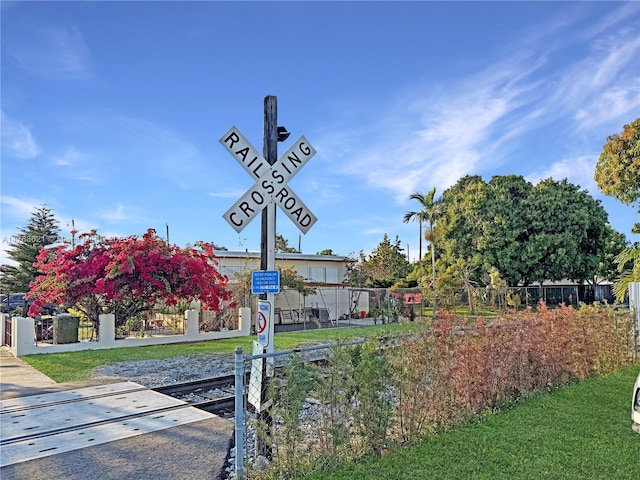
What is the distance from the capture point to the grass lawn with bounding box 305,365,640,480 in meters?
4.01

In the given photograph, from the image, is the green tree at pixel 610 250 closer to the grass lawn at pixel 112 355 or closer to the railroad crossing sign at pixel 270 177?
the grass lawn at pixel 112 355

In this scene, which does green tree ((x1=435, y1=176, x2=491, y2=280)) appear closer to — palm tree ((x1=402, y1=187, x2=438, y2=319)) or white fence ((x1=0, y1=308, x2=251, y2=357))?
palm tree ((x1=402, y1=187, x2=438, y2=319))

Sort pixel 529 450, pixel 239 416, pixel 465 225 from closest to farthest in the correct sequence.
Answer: pixel 239 416 → pixel 529 450 → pixel 465 225

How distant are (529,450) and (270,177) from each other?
357 cm

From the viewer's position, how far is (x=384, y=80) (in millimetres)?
10555

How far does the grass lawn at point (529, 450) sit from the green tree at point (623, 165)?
11787 mm

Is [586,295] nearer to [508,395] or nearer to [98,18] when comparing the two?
[508,395]

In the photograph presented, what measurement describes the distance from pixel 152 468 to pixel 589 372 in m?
6.96

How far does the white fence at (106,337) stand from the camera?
12.2m

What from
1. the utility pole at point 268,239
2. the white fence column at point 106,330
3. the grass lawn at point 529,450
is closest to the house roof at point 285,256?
the white fence column at point 106,330

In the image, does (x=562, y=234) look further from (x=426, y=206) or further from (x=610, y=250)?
(x=426, y=206)

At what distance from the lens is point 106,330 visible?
1356 centimetres

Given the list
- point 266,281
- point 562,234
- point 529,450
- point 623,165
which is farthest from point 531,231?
point 266,281

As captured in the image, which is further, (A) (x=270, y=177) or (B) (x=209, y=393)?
(B) (x=209, y=393)
